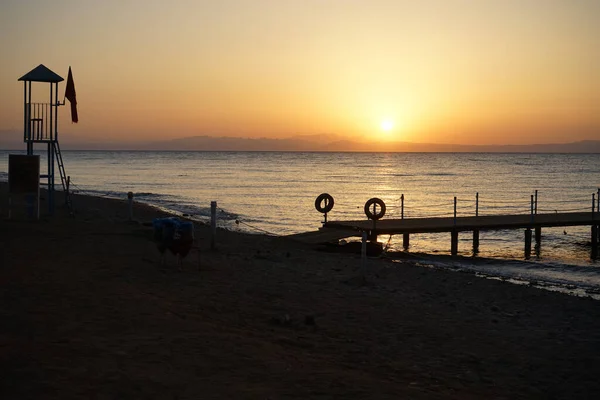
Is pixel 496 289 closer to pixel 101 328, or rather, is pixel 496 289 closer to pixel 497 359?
pixel 497 359

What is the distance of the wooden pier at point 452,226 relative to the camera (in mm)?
22797

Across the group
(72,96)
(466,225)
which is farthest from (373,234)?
(72,96)

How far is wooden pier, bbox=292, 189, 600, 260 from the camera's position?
2280 centimetres

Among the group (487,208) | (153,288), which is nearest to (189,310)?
(153,288)

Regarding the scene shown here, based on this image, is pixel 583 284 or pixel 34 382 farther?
pixel 583 284

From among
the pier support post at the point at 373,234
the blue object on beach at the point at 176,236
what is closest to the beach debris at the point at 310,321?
the blue object on beach at the point at 176,236

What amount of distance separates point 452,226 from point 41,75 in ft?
55.1

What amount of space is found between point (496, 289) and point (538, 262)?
32.5 ft

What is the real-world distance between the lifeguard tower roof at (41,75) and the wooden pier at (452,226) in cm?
1078

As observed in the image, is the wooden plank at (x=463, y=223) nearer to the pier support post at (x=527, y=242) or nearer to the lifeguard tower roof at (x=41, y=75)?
the pier support post at (x=527, y=242)

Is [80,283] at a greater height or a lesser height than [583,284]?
greater

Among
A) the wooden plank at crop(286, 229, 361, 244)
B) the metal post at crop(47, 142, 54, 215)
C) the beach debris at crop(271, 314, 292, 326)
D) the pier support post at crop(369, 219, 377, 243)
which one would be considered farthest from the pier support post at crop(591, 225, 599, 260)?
the metal post at crop(47, 142, 54, 215)

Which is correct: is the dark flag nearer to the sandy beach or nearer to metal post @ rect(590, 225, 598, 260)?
the sandy beach

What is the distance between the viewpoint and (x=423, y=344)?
370 inches
